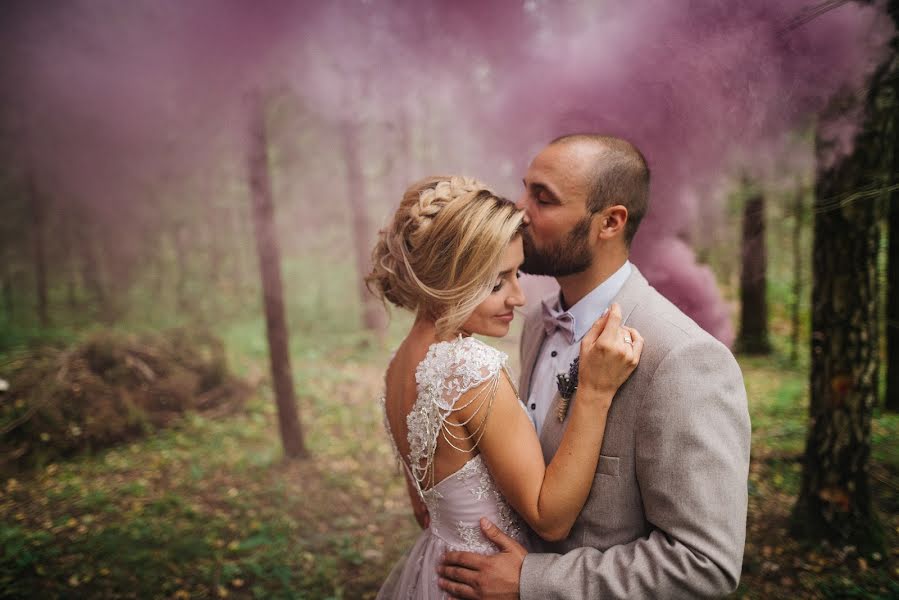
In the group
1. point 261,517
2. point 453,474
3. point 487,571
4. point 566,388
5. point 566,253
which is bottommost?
point 261,517

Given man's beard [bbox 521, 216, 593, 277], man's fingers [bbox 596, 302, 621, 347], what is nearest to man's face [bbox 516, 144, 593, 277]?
man's beard [bbox 521, 216, 593, 277]

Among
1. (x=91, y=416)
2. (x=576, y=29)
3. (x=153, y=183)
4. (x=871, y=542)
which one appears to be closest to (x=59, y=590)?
(x=91, y=416)

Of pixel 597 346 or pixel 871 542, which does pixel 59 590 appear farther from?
pixel 871 542

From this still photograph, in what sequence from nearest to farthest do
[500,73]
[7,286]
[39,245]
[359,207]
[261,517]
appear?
[500,73]
[261,517]
[359,207]
[39,245]
[7,286]

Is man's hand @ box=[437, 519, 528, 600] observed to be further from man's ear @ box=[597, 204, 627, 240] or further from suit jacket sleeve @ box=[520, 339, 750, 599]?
man's ear @ box=[597, 204, 627, 240]

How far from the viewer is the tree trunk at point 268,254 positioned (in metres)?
5.02

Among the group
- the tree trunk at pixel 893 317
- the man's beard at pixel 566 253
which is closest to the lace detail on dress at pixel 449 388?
the man's beard at pixel 566 253

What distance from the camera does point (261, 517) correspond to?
14.8 feet

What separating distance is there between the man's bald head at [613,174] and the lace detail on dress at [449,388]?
0.76 m

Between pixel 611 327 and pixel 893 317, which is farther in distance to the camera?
pixel 893 317

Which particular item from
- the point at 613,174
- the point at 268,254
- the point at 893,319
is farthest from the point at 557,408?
the point at 893,319

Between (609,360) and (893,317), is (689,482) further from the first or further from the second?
(893,317)

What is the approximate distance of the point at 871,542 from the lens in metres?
3.34

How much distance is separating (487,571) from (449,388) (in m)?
0.69
